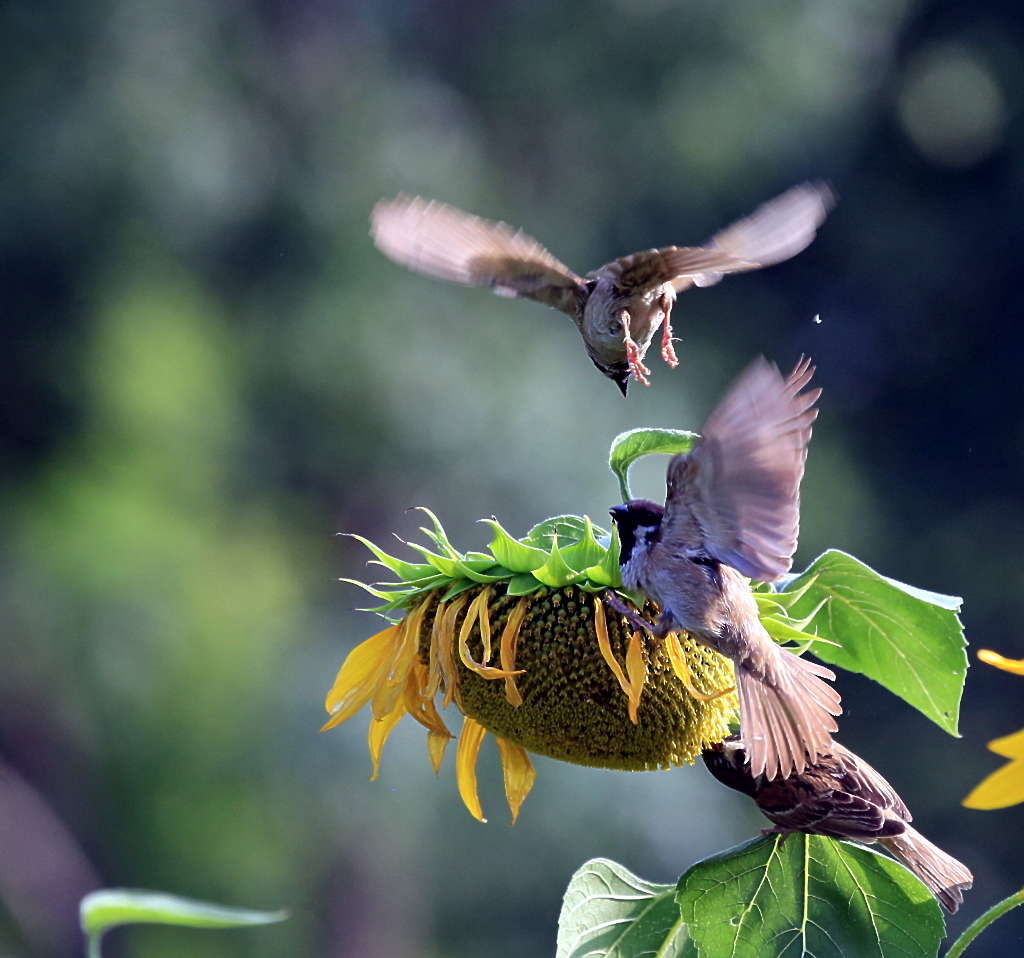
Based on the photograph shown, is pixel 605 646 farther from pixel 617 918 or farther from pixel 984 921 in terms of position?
pixel 984 921

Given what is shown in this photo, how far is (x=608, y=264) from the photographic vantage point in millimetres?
3273

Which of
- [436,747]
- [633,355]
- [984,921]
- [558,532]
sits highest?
[633,355]

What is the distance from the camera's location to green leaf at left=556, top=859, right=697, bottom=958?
2.31 m

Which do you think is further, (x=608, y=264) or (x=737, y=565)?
(x=608, y=264)

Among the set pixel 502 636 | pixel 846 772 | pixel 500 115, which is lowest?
pixel 846 772

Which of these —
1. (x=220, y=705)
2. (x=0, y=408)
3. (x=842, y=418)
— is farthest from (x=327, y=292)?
(x=842, y=418)

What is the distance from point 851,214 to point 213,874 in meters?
8.47

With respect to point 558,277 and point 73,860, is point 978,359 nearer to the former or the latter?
point 73,860

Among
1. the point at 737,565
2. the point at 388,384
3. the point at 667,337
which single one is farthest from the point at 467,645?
the point at 388,384

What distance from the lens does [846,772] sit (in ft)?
7.29

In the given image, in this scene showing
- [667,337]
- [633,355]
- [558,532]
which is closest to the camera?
[558,532]

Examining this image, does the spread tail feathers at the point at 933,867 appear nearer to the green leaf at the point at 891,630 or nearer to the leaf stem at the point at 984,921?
the green leaf at the point at 891,630

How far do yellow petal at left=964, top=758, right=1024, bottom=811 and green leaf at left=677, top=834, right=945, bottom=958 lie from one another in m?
0.78

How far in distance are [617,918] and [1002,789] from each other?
104cm
